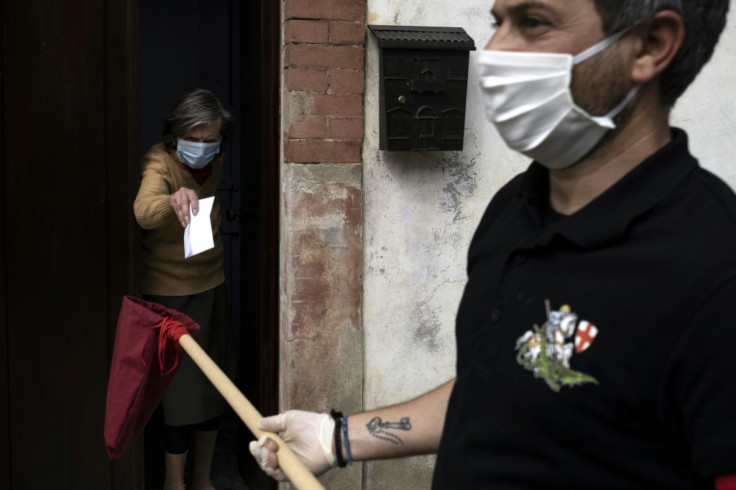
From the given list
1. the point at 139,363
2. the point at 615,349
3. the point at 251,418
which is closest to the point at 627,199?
the point at 615,349

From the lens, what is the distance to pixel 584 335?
129 cm

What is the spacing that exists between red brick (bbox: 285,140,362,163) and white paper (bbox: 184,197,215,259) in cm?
41

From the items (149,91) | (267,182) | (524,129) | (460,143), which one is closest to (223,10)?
(149,91)

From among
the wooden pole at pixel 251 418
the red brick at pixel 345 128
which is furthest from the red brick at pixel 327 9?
the wooden pole at pixel 251 418

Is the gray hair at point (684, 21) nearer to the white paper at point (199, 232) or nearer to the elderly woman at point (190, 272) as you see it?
the white paper at point (199, 232)

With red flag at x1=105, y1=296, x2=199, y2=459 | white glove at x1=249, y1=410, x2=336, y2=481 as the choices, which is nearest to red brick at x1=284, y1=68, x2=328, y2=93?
red flag at x1=105, y1=296, x2=199, y2=459

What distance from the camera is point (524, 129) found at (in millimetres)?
1527

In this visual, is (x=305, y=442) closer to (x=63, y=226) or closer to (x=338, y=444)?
(x=338, y=444)

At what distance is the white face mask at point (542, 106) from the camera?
1.43 meters

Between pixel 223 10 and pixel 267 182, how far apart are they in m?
2.23

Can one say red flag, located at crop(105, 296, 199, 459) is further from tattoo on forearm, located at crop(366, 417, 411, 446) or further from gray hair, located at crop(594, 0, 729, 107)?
gray hair, located at crop(594, 0, 729, 107)

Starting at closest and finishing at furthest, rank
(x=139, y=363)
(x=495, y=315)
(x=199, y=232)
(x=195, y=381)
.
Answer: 1. (x=495, y=315)
2. (x=139, y=363)
3. (x=199, y=232)
4. (x=195, y=381)

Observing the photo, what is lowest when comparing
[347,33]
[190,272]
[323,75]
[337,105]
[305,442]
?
[305,442]

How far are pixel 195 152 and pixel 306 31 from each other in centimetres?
81
